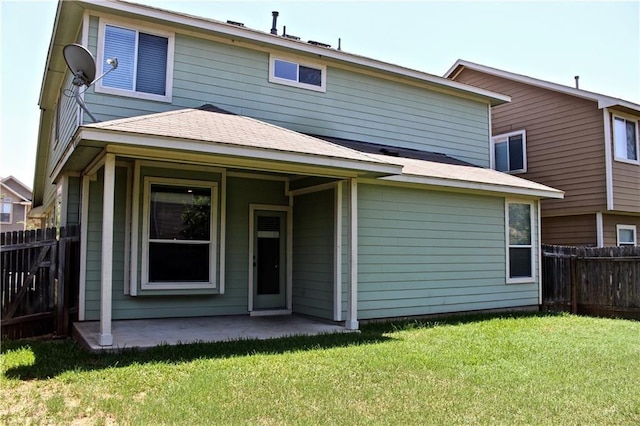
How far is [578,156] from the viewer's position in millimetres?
14023

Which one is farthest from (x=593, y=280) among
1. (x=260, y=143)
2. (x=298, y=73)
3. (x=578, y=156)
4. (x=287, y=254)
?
(x=260, y=143)

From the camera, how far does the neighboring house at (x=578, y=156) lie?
13484 mm

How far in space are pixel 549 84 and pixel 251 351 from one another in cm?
1220

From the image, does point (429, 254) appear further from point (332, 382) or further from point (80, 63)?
point (80, 63)

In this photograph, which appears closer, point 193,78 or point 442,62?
point 193,78

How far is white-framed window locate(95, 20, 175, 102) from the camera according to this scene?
333 inches

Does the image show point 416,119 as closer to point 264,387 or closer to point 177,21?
point 177,21

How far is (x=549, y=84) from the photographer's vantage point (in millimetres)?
14516

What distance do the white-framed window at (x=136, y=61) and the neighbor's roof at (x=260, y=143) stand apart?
89 centimetres

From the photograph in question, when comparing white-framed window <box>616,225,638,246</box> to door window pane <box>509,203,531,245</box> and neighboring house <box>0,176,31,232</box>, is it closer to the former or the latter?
door window pane <box>509,203,531,245</box>

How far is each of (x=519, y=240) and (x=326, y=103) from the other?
529cm

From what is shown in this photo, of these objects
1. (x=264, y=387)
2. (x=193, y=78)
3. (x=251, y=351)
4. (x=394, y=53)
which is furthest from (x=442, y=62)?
(x=264, y=387)

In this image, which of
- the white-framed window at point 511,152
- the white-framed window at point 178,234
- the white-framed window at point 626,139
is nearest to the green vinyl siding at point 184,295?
the white-framed window at point 178,234

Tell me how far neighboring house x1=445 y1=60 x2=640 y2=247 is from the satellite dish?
10669mm
